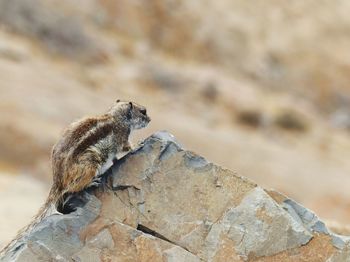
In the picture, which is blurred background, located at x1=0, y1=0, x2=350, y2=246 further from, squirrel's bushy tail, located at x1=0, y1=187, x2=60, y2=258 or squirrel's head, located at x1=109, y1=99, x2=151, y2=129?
squirrel's bushy tail, located at x1=0, y1=187, x2=60, y2=258

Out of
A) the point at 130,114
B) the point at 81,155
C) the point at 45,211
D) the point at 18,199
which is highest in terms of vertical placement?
the point at 18,199

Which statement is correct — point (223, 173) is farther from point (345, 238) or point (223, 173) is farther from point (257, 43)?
point (257, 43)

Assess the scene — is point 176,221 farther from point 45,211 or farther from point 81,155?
point 45,211

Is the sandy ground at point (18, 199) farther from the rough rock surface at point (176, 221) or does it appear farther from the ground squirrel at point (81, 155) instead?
the rough rock surface at point (176, 221)

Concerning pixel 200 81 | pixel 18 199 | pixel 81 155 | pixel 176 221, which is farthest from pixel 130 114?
pixel 200 81

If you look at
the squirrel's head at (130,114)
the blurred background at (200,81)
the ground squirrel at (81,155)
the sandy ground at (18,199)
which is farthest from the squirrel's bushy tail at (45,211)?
the blurred background at (200,81)

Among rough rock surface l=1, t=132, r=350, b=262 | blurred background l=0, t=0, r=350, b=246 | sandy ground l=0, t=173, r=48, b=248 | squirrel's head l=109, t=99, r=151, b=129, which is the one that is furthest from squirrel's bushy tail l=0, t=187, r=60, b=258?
blurred background l=0, t=0, r=350, b=246

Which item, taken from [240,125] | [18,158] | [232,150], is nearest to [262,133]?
[240,125]
